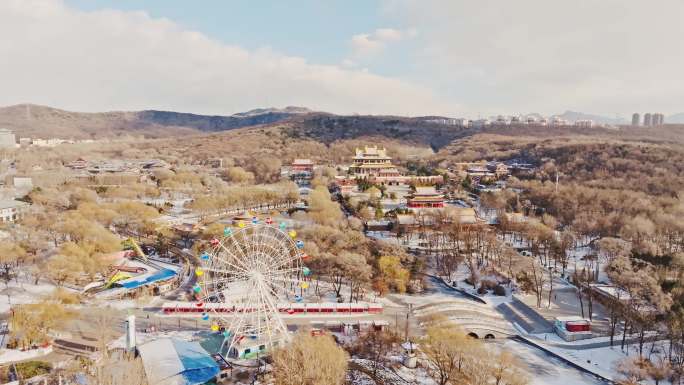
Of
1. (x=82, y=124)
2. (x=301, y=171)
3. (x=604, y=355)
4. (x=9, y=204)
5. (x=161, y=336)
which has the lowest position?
(x=604, y=355)

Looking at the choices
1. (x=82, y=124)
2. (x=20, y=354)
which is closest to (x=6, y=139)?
(x=82, y=124)

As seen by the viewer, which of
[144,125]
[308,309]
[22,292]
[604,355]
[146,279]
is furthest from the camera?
[144,125]

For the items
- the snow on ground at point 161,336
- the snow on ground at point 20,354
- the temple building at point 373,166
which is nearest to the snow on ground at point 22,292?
the snow on ground at point 20,354

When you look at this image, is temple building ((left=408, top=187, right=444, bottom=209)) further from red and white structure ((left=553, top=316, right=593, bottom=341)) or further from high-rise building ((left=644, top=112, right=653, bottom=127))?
high-rise building ((left=644, top=112, right=653, bottom=127))

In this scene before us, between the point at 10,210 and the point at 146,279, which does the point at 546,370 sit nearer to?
the point at 146,279

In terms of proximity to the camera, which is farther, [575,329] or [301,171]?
[301,171]

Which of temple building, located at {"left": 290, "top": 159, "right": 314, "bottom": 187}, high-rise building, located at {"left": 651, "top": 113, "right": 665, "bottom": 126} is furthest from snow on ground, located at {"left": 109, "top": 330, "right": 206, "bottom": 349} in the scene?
high-rise building, located at {"left": 651, "top": 113, "right": 665, "bottom": 126}

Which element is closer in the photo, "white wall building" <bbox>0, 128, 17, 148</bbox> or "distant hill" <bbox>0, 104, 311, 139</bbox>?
"white wall building" <bbox>0, 128, 17, 148</bbox>
